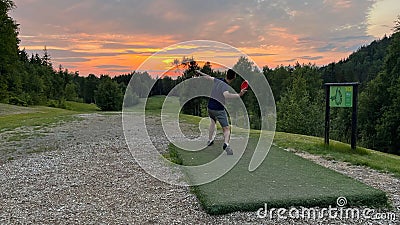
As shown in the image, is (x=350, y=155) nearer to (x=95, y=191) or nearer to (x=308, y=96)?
(x=95, y=191)

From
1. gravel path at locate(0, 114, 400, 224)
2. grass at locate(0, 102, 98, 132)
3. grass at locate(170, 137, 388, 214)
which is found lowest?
gravel path at locate(0, 114, 400, 224)

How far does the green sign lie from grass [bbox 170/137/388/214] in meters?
2.41

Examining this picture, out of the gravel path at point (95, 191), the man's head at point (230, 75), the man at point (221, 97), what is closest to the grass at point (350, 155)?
the gravel path at point (95, 191)

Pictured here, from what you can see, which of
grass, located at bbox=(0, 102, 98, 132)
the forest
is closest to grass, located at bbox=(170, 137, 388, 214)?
the forest

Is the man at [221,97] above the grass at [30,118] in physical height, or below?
above

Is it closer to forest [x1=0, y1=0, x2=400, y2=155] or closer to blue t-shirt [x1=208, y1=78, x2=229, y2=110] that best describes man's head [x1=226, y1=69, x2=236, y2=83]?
blue t-shirt [x1=208, y1=78, x2=229, y2=110]

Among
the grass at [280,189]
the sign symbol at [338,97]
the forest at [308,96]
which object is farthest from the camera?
the forest at [308,96]

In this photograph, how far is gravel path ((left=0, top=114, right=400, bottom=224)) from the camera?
412cm

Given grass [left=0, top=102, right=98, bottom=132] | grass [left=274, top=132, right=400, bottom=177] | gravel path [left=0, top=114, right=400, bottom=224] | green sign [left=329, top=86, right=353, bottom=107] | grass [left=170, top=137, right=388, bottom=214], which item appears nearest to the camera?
gravel path [left=0, top=114, right=400, bottom=224]

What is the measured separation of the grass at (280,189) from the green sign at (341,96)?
2407 mm

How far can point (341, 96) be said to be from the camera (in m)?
8.44

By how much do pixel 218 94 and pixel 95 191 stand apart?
10.3ft

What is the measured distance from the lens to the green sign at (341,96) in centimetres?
830

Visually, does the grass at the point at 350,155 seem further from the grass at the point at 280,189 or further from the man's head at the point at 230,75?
the man's head at the point at 230,75
